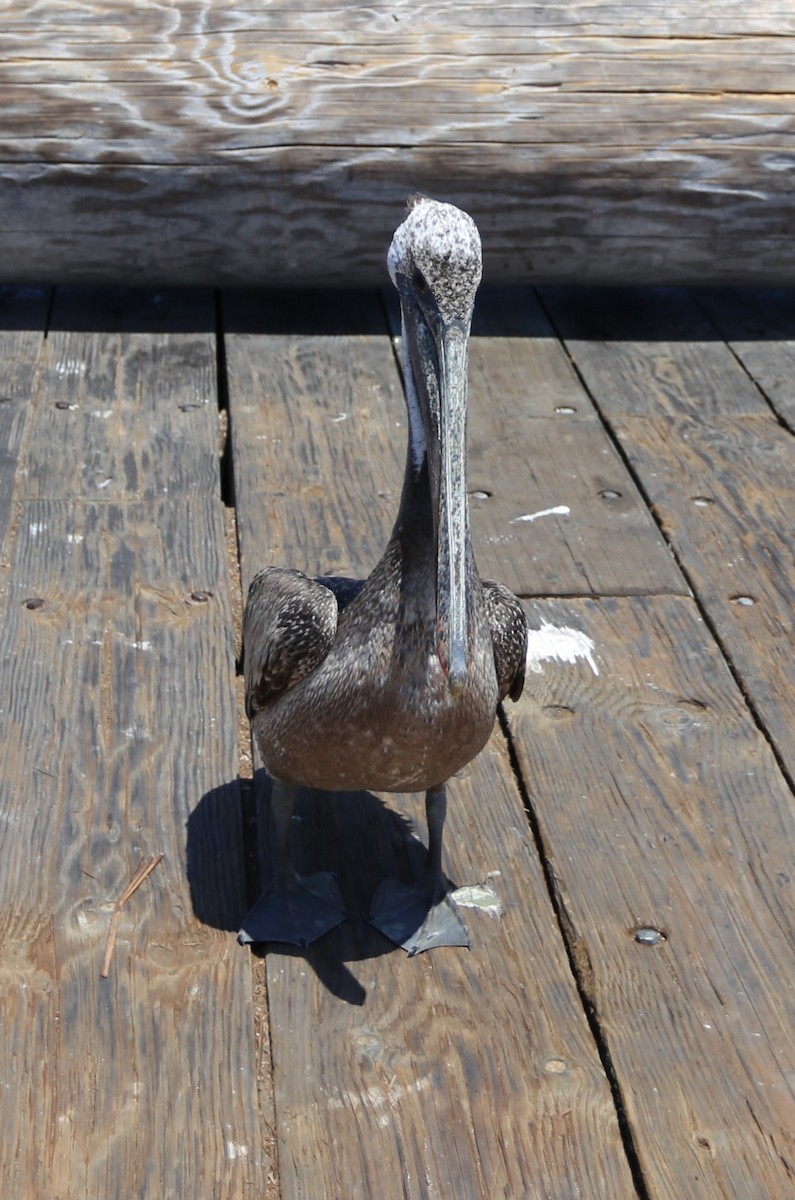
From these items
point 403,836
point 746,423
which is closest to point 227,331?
point 746,423

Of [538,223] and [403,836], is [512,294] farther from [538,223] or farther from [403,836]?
[403,836]

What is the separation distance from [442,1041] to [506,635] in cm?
85

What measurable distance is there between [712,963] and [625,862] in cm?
33

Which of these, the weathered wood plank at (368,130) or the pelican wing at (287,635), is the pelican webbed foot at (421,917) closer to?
the pelican wing at (287,635)

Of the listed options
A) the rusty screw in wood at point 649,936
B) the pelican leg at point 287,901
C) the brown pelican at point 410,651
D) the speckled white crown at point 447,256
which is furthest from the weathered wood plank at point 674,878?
the speckled white crown at point 447,256

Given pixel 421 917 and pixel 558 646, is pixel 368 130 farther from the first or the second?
pixel 421 917

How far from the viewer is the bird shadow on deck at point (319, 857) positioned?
2.93 m

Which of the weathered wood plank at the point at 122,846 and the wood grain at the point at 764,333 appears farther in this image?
the wood grain at the point at 764,333

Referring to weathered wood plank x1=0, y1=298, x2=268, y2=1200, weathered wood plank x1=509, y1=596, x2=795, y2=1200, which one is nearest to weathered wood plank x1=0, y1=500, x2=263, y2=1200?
weathered wood plank x1=0, y1=298, x2=268, y2=1200

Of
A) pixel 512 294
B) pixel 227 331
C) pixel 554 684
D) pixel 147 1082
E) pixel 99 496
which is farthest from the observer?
pixel 512 294

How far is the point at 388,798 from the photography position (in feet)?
11.1

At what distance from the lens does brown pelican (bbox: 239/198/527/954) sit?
2.47 m

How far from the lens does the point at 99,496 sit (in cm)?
445

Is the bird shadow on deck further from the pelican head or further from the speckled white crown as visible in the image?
the speckled white crown
